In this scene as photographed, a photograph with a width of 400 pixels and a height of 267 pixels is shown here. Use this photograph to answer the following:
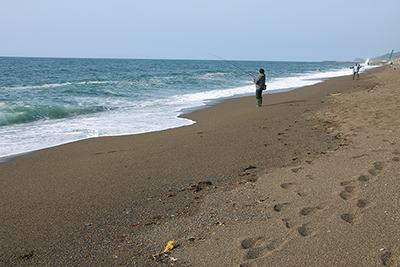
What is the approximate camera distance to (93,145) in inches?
233

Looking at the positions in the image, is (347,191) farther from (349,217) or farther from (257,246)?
(257,246)

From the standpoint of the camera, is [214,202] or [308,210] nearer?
[308,210]

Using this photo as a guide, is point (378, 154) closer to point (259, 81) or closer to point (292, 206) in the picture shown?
point (292, 206)

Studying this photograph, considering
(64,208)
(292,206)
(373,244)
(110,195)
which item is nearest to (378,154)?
(292,206)

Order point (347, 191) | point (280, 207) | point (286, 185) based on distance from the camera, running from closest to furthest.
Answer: point (280, 207) → point (347, 191) → point (286, 185)

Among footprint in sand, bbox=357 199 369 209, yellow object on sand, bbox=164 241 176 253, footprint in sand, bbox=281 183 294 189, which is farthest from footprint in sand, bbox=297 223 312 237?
yellow object on sand, bbox=164 241 176 253

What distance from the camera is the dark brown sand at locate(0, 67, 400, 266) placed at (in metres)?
2.21

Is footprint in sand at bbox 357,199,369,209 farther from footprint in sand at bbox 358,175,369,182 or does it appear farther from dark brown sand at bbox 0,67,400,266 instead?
footprint in sand at bbox 358,175,369,182

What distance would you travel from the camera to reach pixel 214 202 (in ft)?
10.4

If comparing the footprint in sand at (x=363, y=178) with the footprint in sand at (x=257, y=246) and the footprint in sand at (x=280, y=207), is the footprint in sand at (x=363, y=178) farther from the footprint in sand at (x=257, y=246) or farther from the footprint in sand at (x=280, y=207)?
the footprint in sand at (x=257, y=246)

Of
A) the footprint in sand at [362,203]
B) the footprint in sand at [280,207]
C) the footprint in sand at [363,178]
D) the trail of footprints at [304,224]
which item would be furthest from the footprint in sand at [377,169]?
the footprint in sand at [280,207]

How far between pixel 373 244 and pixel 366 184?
43.4 inches

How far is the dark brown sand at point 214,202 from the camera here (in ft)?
7.25

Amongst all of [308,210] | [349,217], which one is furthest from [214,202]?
[349,217]
